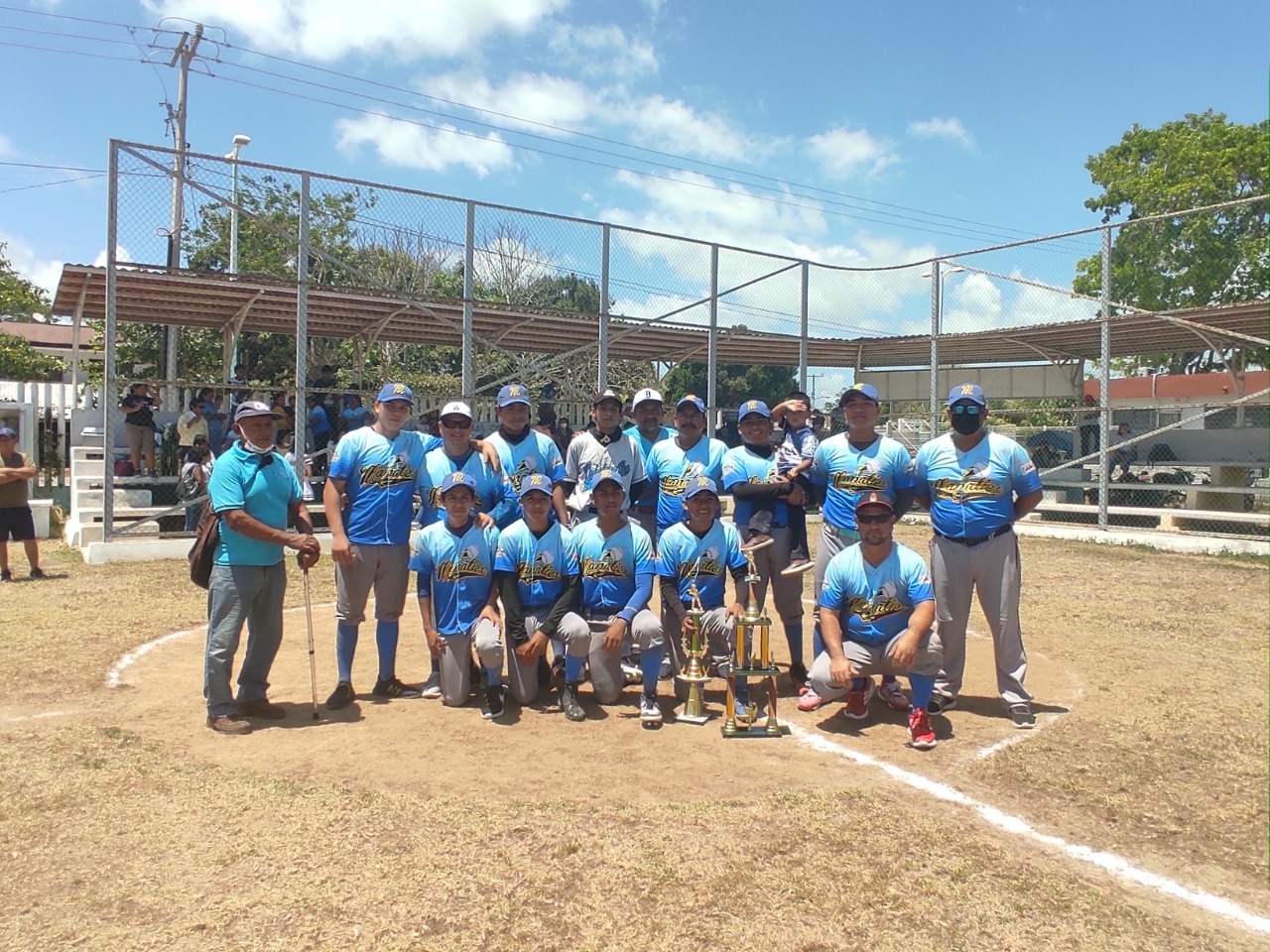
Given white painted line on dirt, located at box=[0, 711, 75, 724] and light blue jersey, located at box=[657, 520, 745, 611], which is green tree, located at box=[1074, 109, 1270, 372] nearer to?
light blue jersey, located at box=[657, 520, 745, 611]

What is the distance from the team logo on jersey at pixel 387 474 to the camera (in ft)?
18.4

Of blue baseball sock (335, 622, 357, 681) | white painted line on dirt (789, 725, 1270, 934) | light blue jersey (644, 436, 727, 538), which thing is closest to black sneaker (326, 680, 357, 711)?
blue baseball sock (335, 622, 357, 681)

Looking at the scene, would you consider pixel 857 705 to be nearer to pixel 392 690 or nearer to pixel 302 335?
pixel 392 690

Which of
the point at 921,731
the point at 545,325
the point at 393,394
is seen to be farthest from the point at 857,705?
the point at 545,325

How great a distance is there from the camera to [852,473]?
5.69 m

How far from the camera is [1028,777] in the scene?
14.4 feet

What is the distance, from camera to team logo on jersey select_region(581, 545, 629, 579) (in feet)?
17.9

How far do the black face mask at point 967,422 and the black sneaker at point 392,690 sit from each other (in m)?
3.79

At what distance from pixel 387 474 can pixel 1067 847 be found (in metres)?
4.19

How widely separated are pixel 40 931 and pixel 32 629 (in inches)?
212

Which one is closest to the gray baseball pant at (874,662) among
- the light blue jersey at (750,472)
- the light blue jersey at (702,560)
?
the light blue jersey at (702,560)

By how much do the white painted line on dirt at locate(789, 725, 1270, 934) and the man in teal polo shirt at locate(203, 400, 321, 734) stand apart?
3.17 meters

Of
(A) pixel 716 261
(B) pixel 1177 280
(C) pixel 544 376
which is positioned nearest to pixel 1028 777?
(A) pixel 716 261

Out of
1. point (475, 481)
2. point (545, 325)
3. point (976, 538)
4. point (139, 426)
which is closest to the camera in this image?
point (976, 538)
